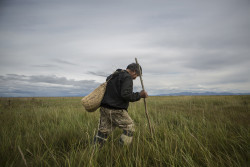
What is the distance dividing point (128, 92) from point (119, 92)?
27 cm

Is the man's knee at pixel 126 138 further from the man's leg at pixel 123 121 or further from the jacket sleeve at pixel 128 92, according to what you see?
the jacket sleeve at pixel 128 92

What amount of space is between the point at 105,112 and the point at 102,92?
41cm

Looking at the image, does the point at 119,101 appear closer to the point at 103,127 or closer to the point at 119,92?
the point at 119,92

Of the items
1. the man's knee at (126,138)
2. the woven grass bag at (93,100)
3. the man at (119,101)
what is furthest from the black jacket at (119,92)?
the man's knee at (126,138)

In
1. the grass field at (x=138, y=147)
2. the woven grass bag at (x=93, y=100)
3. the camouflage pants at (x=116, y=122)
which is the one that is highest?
the woven grass bag at (x=93, y=100)

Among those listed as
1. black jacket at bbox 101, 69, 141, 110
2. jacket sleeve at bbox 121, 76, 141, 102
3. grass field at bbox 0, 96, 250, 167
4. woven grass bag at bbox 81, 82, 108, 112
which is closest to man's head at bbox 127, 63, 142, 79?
black jacket at bbox 101, 69, 141, 110

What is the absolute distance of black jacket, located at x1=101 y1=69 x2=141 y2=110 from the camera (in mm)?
2316

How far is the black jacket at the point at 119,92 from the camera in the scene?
2.32 metres

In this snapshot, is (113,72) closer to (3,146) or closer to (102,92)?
(102,92)

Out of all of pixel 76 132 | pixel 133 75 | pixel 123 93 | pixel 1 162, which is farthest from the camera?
pixel 76 132

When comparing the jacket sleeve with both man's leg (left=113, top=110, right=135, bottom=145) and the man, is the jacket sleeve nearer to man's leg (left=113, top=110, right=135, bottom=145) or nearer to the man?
the man

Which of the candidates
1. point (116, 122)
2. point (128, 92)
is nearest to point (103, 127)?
point (116, 122)

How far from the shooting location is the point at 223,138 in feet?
7.54

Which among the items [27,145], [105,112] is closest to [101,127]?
[105,112]
